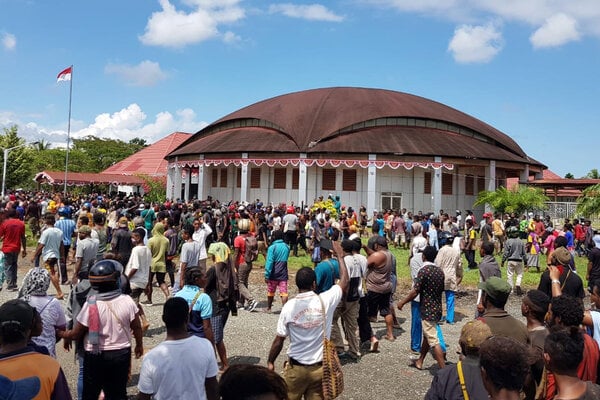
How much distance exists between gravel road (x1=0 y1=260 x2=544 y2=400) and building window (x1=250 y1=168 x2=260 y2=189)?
2264 cm

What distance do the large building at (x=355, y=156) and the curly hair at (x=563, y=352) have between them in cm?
2615

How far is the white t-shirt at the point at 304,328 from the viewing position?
4063 mm

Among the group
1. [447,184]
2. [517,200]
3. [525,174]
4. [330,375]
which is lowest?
[330,375]

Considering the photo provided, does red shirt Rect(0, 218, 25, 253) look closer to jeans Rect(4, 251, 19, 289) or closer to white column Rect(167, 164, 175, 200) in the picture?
jeans Rect(4, 251, 19, 289)

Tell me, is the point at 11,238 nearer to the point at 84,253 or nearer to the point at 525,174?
the point at 84,253

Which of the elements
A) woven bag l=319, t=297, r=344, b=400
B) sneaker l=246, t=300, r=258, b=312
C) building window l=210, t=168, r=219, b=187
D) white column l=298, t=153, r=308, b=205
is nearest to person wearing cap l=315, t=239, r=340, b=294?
woven bag l=319, t=297, r=344, b=400

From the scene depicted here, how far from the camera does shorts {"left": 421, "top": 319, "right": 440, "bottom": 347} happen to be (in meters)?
5.97

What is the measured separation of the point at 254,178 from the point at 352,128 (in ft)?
25.7

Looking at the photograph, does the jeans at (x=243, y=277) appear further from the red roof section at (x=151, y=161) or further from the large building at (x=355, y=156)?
the red roof section at (x=151, y=161)

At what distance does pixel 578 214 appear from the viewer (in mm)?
23359

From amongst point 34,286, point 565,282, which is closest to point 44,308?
point 34,286

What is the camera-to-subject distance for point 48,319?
4.06 m

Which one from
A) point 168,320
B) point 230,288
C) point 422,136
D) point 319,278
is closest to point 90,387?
point 168,320

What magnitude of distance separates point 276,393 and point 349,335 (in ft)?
16.5
